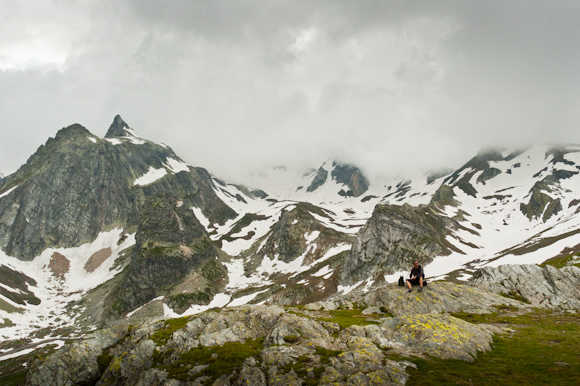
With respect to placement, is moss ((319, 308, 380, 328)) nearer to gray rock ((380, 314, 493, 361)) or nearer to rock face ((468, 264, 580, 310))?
gray rock ((380, 314, 493, 361))

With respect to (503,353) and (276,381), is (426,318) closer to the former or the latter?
(503,353)

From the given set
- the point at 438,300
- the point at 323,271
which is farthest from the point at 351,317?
the point at 323,271

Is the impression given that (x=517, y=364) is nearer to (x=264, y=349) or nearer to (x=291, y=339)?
(x=291, y=339)

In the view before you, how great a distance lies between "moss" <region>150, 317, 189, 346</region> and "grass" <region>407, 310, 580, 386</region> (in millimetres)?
25969

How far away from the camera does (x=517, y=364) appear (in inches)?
791

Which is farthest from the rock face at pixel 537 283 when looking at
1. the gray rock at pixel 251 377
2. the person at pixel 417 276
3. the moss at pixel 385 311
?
the gray rock at pixel 251 377

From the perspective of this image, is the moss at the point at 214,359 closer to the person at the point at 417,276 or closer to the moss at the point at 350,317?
the moss at the point at 350,317

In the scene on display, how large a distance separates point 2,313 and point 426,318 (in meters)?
230

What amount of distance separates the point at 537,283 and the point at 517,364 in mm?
39386

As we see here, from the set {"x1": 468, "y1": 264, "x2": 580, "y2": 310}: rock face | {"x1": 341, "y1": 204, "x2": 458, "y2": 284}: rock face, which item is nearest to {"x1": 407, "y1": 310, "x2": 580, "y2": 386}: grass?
{"x1": 468, "y1": 264, "x2": 580, "y2": 310}: rock face

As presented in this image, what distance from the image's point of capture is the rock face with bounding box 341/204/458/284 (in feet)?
533

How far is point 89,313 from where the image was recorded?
19075 cm

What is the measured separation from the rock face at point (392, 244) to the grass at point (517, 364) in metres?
137

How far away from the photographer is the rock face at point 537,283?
151ft
